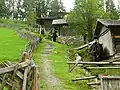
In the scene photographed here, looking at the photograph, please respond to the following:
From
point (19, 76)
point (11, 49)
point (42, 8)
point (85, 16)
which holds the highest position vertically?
point (19, 76)

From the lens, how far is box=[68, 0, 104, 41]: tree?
48.2 m

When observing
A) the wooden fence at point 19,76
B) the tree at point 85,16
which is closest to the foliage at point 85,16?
the tree at point 85,16

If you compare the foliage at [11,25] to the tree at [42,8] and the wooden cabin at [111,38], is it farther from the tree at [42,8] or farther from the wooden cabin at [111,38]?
the wooden cabin at [111,38]

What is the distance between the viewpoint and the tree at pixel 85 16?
48.2m

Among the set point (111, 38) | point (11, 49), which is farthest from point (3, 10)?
point (111, 38)

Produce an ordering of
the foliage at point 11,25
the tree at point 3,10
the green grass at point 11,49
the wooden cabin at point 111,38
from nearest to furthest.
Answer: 1. the wooden cabin at point 111,38
2. the green grass at point 11,49
3. the foliage at point 11,25
4. the tree at point 3,10

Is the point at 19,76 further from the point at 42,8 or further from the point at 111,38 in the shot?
the point at 42,8

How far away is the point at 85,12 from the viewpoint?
48.6m

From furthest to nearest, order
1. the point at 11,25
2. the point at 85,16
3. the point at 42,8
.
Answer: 1. the point at 42,8
2. the point at 11,25
3. the point at 85,16

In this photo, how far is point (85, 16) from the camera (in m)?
48.5

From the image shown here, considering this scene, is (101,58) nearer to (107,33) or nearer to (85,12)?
(107,33)

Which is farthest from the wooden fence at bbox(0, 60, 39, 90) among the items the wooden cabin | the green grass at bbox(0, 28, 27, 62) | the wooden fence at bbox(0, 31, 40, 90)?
the wooden cabin

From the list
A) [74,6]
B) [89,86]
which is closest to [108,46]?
[89,86]

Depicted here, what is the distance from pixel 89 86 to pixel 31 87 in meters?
8.29
